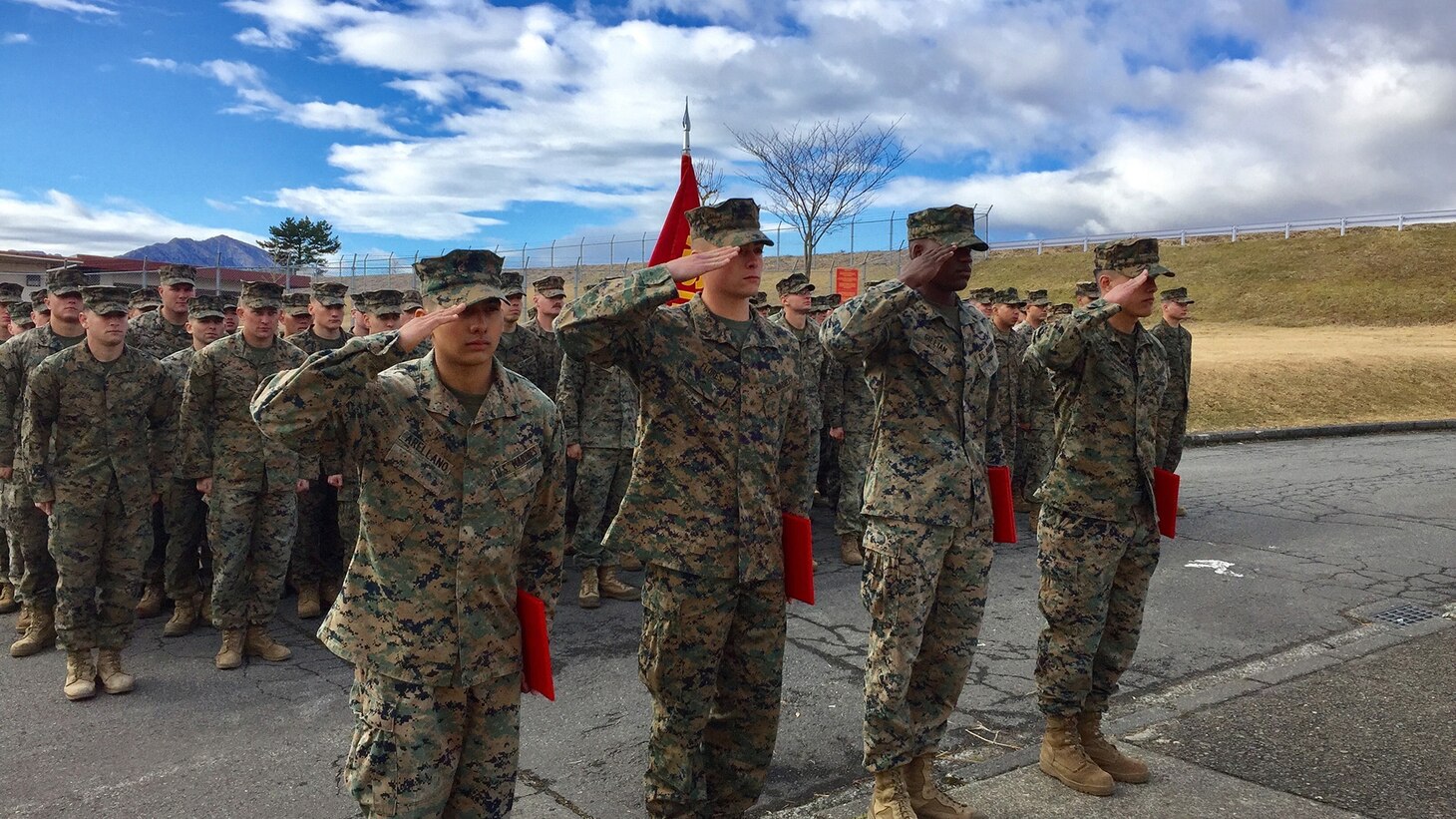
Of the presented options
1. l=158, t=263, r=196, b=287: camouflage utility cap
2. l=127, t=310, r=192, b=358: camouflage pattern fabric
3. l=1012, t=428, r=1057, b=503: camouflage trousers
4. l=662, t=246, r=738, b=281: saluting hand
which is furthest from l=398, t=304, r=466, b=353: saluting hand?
l=1012, t=428, r=1057, b=503: camouflage trousers

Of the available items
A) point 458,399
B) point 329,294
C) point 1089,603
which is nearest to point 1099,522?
point 1089,603

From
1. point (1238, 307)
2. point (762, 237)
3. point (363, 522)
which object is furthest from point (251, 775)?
point (1238, 307)

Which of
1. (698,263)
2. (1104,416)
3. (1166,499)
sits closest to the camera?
(698,263)

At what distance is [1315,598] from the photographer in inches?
283

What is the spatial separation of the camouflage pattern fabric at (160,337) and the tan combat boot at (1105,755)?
24.0 ft

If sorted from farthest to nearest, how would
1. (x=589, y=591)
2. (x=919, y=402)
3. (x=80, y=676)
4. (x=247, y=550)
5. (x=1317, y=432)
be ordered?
1. (x=1317, y=432)
2. (x=589, y=591)
3. (x=247, y=550)
4. (x=80, y=676)
5. (x=919, y=402)

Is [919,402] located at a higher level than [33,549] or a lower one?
higher

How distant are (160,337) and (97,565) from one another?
3.31 m

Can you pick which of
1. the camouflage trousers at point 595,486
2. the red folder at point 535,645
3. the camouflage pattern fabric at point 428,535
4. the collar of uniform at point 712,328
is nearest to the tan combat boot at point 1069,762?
the collar of uniform at point 712,328

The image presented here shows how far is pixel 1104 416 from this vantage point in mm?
4316

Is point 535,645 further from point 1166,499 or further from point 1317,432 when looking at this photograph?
point 1317,432

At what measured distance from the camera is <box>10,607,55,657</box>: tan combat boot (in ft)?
19.2

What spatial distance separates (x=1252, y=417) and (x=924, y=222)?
16.1 meters

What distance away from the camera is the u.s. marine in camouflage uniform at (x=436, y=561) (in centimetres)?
272
